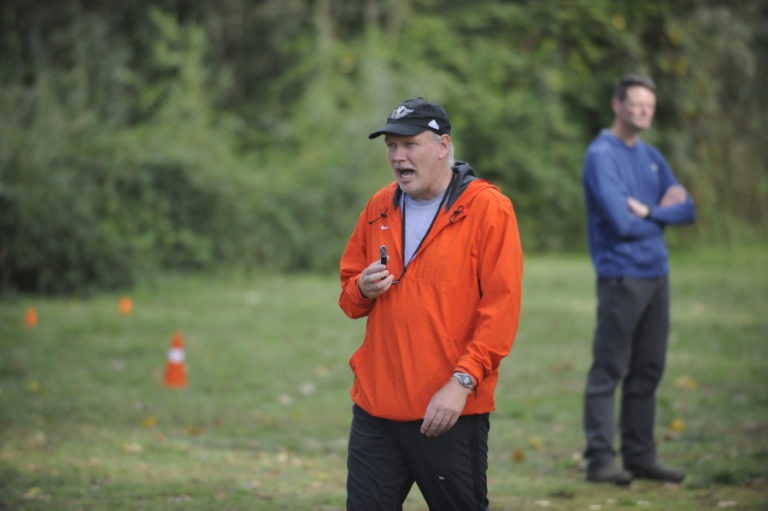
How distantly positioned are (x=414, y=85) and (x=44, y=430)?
16.9 meters

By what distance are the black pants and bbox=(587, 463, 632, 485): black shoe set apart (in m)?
2.63

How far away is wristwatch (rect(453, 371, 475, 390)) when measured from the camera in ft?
11.1

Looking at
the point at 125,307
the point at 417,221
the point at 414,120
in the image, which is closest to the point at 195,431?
the point at 417,221

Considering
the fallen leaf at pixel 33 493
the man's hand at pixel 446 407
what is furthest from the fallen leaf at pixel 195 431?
the man's hand at pixel 446 407

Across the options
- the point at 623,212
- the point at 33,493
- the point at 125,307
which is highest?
the point at 623,212

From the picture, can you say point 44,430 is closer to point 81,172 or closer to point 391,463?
point 391,463

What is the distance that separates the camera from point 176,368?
30.0ft

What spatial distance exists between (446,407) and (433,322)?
346 mm

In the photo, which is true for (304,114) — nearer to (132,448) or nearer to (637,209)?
(132,448)

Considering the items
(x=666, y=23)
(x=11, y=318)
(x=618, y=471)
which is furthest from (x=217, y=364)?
(x=666, y=23)

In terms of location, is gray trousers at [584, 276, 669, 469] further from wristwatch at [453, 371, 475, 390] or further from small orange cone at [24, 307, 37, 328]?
small orange cone at [24, 307, 37, 328]

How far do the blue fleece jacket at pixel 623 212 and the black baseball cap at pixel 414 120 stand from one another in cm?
251

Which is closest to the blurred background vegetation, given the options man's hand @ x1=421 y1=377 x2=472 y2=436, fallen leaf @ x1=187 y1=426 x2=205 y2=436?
fallen leaf @ x1=187 y1=426 x2=205 y2=436

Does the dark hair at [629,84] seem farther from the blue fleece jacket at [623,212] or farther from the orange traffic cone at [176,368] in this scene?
the orange traffic cone at [176,368]
